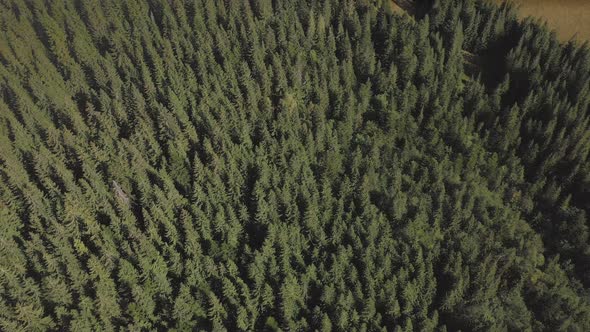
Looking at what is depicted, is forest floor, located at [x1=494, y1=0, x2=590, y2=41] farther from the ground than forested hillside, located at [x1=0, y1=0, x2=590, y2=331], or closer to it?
farther from the ground

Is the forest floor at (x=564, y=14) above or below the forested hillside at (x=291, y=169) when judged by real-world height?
above

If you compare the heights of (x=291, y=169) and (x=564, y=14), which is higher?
(x=564, y=14)

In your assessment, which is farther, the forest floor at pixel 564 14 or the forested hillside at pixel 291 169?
the forest floor at pixel 564 14

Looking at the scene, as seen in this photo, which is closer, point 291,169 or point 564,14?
point 291,169

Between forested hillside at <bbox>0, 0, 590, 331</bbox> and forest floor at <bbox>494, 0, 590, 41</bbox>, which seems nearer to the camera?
forested hillside at <bbox>0, 0, 590, 331</bbox>

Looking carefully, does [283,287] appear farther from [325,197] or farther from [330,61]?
[330,61]
